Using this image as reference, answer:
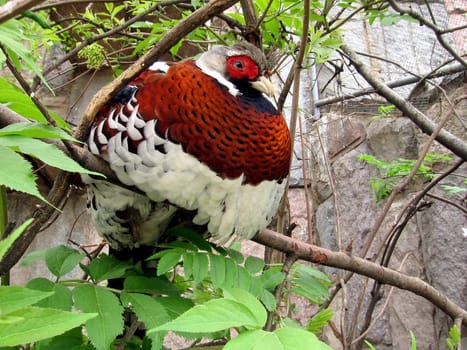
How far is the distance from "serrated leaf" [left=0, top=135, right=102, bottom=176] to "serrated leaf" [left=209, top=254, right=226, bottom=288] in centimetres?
26

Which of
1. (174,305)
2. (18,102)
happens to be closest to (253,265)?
(174,305)

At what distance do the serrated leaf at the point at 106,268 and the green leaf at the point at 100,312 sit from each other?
2.5 inches

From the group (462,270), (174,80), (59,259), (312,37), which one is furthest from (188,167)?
(462,270)

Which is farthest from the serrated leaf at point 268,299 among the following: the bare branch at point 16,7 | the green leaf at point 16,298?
the bare branch at point 16,7

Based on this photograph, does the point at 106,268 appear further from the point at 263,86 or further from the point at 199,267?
the point at 263,86

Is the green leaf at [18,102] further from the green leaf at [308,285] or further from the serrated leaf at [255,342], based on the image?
the green leaf at [308,285]

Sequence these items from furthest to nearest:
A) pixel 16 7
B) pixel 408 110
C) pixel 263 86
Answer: pixel 408 110
pixel 263 86
pixel 16 7

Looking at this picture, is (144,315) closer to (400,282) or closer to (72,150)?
(72,150)

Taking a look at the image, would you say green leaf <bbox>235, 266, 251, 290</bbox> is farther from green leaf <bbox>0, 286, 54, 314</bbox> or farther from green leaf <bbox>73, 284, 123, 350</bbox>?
green leaf <bbox>0, 286, 54, 314</bbox>

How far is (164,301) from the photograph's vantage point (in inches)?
22.5

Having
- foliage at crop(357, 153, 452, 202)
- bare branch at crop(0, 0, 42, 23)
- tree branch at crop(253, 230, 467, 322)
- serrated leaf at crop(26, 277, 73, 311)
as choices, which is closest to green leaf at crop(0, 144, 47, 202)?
bare branch at crop(0, 0, 42, 23)

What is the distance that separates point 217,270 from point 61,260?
0.23m

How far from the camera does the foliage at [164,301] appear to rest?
0.94ft

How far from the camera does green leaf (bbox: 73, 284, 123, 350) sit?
0.46 meters
